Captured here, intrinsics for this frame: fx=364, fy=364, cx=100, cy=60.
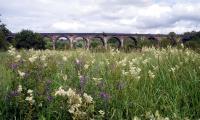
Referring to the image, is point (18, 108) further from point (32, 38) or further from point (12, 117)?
point (32, 38)

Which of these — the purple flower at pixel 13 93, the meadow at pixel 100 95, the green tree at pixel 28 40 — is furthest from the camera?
the green tree at pixel 28 40

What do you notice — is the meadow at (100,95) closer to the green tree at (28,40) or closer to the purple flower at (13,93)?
the purple flower at (13,93)

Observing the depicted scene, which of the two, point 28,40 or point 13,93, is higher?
point 13,93

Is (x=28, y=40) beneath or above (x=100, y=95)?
beneath

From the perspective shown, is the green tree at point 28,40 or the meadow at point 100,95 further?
the green tree at point 28,40

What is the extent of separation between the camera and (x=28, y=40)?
7606 cm

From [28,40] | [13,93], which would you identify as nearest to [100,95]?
[13,93]

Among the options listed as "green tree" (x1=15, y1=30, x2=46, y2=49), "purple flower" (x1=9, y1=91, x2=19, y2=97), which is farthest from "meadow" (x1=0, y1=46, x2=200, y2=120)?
"green tree" (x1=15, y1=30, x2=46, y2=49)

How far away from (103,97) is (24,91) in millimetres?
903

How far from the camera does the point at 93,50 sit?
353 inches

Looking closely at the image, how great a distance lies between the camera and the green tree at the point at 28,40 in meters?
76.2

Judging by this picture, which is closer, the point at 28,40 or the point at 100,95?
the point at 100,95

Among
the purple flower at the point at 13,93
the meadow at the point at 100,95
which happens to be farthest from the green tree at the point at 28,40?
the purple flower at the point at 13,93

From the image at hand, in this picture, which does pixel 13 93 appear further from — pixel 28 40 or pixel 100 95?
pixel 28 40
